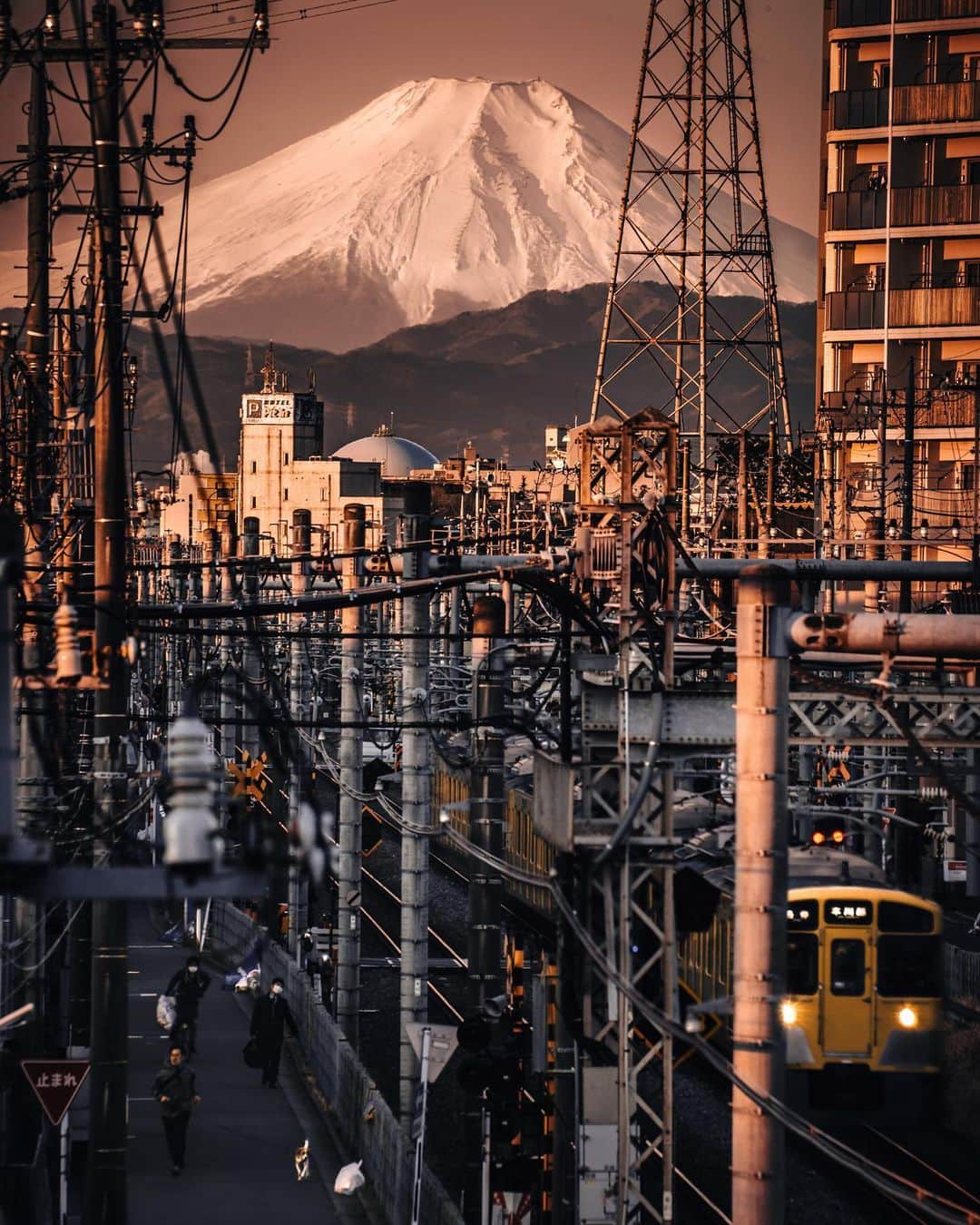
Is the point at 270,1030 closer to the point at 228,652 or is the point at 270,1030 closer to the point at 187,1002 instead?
Answer: the point at 187,1002

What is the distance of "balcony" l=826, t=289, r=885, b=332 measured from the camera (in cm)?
5188

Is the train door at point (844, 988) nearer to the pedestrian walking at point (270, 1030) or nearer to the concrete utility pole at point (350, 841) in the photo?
the concrete utility pole at point (350, 841)

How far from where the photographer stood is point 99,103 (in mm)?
15742

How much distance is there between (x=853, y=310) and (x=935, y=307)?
184 cm

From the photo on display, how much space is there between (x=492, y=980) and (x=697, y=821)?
9099 millimetres

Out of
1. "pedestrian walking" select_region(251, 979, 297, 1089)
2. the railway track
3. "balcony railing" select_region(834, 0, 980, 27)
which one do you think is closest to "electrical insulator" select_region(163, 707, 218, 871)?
the railway track

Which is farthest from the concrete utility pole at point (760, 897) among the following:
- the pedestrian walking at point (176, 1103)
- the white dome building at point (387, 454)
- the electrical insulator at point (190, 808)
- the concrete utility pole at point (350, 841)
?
the white dome building at point (387, 454)

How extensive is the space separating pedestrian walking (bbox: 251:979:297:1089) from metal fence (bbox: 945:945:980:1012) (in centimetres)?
692

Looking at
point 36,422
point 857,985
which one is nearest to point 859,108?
point 36,422

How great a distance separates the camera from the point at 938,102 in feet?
167

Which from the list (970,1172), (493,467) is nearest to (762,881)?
(970,1172)

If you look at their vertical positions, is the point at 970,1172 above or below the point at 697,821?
below

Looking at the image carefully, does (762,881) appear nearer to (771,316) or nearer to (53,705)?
(53,705)

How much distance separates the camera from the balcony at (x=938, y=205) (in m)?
51.0
